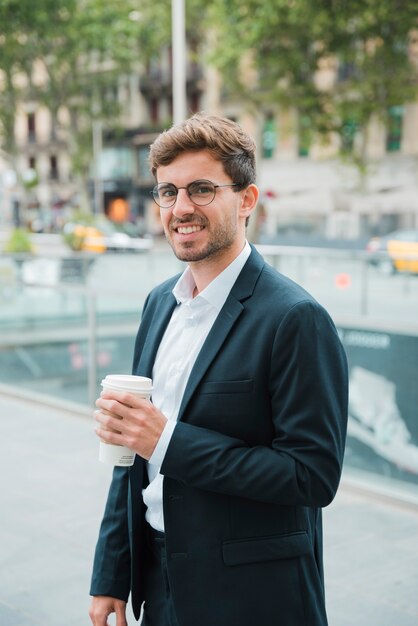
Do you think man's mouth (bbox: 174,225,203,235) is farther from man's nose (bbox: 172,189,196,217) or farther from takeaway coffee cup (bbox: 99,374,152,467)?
takeaway coffee cup (bbox: 99,374,152,467)

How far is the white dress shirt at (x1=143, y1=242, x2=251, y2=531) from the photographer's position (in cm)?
207

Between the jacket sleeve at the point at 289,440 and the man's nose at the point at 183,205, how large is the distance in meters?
0.35

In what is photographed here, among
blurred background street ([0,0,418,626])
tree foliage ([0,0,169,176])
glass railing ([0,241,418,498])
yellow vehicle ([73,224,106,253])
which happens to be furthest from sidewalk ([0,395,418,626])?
tree foliage ([0,0,169,176])

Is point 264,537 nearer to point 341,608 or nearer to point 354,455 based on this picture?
point 341,608

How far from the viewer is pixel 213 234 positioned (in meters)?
2.02

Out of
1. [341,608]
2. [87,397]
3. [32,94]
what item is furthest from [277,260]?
[32,94]

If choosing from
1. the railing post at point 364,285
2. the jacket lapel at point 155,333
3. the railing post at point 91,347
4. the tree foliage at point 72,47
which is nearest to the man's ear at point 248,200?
the jacket lapel at point 155,333

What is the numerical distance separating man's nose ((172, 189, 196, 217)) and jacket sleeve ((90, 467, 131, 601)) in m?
0.73

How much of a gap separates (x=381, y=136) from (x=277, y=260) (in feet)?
88.4

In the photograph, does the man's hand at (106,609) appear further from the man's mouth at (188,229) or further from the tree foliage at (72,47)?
the tree foliage at (72,47)

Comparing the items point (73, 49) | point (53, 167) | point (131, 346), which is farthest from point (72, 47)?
point (131, 346)

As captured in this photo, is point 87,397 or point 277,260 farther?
point 277,260

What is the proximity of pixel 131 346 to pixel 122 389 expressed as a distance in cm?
655

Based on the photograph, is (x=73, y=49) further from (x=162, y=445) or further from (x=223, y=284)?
(x=162, y=445)
